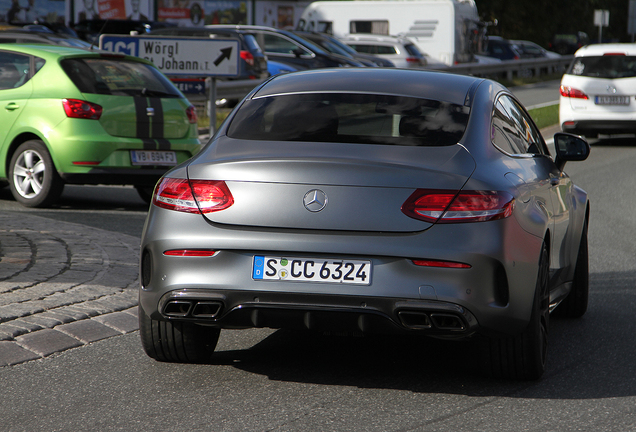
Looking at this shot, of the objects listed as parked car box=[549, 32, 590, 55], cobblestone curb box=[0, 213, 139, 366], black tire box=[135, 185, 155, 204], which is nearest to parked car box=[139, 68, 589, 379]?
cobblestone curb box=[0, 213, 139, 366]

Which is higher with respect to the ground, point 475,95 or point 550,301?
point 475,95

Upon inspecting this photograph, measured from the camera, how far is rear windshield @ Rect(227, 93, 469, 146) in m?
4.60

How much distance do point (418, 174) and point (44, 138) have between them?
6485 mm

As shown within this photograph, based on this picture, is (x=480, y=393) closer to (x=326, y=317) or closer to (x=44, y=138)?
(x=326, y=317)

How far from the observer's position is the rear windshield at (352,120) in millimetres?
4602

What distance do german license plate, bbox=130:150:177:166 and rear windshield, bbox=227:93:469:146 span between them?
5.11 metres

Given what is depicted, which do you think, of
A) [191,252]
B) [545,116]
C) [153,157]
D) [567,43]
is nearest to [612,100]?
[545,116]

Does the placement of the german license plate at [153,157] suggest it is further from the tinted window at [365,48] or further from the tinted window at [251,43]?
the tinted window at [365,48]

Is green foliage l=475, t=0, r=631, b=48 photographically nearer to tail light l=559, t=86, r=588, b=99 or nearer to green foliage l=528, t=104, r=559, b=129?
green foliage l=528, t=104, r=559, b=129

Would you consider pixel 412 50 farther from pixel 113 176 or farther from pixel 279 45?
pixel 113 176

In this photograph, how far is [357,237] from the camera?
13.8 feet

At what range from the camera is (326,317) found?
425cm

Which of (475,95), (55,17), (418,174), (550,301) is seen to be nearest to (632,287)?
(550,301)

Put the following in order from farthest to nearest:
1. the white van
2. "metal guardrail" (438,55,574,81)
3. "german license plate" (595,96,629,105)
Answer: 1. the white van
2. "metal guardrail" (438,55,574,81)
3. "german license plate" (595,96,629,105)
